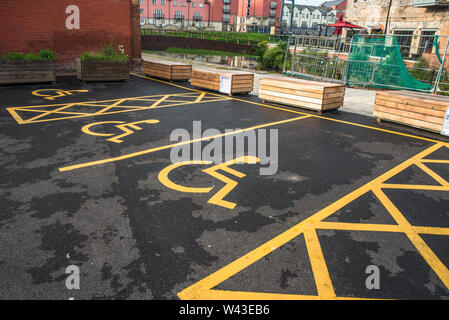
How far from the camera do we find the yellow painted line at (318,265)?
3109mm

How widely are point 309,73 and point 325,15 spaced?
11172 cm

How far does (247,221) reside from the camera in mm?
4281

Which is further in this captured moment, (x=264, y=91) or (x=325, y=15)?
(x=325, y=15)

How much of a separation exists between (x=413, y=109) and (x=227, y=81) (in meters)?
6.97

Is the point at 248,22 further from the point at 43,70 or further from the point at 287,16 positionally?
the point at 43,70

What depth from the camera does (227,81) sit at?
13508mm

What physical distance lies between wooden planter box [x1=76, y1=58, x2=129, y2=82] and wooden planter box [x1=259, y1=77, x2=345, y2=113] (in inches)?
286

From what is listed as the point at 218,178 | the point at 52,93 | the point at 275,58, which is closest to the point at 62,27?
the point at 52,93

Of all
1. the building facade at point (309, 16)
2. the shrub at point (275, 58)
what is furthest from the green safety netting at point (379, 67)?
the building facade at point (309, 16)

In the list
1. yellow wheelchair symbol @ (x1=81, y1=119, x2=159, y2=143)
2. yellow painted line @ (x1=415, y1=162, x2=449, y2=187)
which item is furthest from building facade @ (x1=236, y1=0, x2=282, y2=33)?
yellow painted line @ (x1=415, y1=162, x2=449, y2=187)
